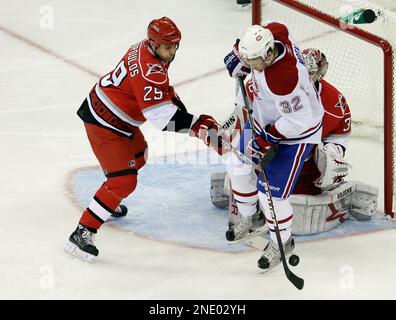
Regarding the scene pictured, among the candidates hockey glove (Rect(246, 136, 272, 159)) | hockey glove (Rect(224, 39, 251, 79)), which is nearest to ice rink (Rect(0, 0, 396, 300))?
hockey glove (Rect(246, 136, 272, 159))

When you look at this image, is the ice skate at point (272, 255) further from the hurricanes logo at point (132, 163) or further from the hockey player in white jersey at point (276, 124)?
the hurricanes logo at point (132, 163)

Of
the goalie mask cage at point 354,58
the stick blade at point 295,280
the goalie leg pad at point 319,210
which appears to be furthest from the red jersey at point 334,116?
the stick blade at point 295,280

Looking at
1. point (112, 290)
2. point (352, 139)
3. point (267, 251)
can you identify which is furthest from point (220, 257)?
point (352, 139)

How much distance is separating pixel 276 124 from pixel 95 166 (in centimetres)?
168

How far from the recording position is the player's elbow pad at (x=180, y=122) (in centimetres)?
405

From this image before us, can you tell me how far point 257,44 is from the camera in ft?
12.3

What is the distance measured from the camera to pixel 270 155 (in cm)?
395

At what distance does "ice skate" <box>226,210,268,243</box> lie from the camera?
172 inches

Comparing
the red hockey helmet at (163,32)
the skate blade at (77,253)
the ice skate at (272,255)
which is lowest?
the skate blade at (77,253)

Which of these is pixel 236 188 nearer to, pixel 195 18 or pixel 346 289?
pixel 346 289

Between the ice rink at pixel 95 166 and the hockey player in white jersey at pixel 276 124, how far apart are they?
25 centimetres

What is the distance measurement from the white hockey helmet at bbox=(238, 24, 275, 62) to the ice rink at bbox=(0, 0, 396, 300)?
0.91 meters

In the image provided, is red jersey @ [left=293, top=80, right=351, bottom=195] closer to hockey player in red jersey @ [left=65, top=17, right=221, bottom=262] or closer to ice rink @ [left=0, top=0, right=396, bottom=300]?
ice rink @ [left=0, top=0, right=396, bottom=300]

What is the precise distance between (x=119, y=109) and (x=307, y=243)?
1.01m
